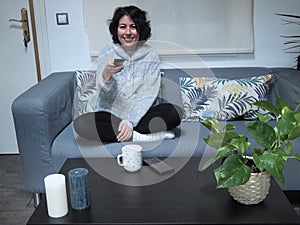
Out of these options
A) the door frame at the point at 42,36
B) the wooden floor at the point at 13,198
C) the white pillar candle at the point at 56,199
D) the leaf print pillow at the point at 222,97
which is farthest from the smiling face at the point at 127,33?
the white pillar candle at the point at 56,199

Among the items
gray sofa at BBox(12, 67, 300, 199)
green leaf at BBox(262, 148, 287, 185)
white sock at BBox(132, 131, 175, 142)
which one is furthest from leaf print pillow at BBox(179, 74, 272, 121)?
green leaf at BBox(262, 148, 287, 185)

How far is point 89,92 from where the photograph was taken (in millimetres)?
2395

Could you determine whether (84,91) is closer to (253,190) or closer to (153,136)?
(153,136)

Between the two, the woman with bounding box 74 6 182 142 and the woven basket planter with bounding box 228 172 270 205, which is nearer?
the woven basket planter with bounding box 228 172 270 205

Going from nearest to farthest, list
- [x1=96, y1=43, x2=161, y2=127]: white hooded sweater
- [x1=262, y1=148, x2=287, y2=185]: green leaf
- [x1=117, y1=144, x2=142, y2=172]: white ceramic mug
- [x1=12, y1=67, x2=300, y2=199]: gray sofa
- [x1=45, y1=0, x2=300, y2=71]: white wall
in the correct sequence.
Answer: [x1=262, y1=148, x2=287, y2=185]: green leaf → [x1=117, y1=144, x2=142, y2=172]: white ceramic mug → [x1=12, y1=67, x2=300, y2=199]: gray sofa → [x1=96, y1=43, x2=161, y2=127]: white hooded sweater → [x1=45, y1=0, x2=300, y2=71]: white wall

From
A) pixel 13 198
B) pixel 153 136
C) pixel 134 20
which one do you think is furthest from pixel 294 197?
pixel 13 198

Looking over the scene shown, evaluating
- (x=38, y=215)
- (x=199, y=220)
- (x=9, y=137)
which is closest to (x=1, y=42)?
(x=9, y=137)

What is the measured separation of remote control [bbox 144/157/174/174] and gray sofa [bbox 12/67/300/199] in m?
0.23

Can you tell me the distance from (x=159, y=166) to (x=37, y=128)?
2.53 feet

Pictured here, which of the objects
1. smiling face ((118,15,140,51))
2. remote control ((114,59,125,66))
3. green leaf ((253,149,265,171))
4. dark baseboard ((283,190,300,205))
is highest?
smiling face ((118,15,140,51))

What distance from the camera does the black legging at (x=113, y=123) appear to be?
2.00 m

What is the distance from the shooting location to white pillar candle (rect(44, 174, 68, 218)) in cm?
129

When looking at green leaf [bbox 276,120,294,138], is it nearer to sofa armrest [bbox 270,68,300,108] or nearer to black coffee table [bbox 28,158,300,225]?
black coffee table [bbox 28,158,300,225]

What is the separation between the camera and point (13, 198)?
2328mm
